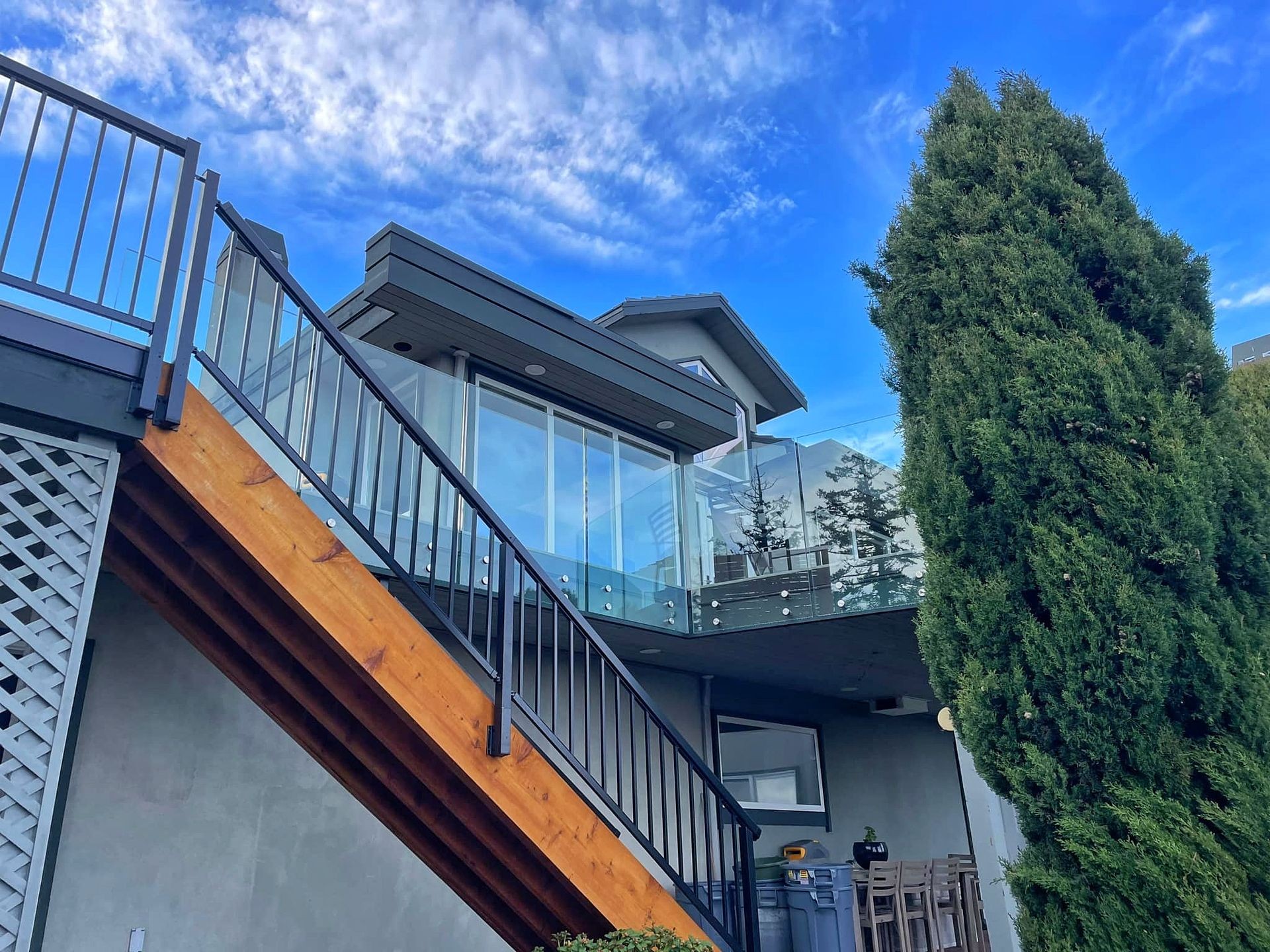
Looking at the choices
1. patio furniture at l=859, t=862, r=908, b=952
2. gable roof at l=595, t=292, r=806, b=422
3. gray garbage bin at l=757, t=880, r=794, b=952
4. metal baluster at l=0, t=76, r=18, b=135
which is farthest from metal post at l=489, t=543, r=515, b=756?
gable roof at l=595, t=292, r=806, b=422

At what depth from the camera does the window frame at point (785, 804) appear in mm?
8234

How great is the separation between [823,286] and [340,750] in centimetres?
1310

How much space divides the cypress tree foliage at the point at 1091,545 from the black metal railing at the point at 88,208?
3130 millimetres

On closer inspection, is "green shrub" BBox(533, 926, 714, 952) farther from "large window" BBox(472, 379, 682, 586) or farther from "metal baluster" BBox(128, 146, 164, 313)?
"large window" BBox(472, 379, 682, 586)

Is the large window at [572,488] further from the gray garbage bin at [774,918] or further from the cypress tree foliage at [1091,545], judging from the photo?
the cypress tree foliage at [1091,545]

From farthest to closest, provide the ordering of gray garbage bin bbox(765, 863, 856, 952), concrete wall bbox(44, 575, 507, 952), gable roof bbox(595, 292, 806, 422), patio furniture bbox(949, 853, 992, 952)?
gable roof bbox(595, 292, 806, 422) < patio furniture bbox(949, 853, 992, 952) < gray garbage bin bbox(765, 863, 856, 952) < concrete wall bbox(44, 575, 507, 952)

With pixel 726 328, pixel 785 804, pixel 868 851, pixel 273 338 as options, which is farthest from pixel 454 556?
pixel 726 328

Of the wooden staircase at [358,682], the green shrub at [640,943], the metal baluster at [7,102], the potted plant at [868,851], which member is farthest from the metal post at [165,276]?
the potted plant at [868,851]

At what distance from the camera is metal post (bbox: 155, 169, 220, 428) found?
8.71 feet

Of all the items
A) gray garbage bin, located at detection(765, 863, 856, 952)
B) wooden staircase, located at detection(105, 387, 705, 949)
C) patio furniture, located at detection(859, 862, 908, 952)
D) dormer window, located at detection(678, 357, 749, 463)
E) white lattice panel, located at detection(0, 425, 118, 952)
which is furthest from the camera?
dormer window, located at detection(678, 357, 749, 463)

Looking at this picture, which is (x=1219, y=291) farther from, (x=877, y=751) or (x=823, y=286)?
(x=823, y=286)

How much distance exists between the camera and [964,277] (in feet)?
13.3

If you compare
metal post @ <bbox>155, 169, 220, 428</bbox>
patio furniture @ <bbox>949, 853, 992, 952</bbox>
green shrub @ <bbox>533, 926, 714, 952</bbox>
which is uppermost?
metal post @ <bbox>155, 169, 220, 428</bbox>

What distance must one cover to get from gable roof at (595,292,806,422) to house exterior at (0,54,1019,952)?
3005 millimetres
